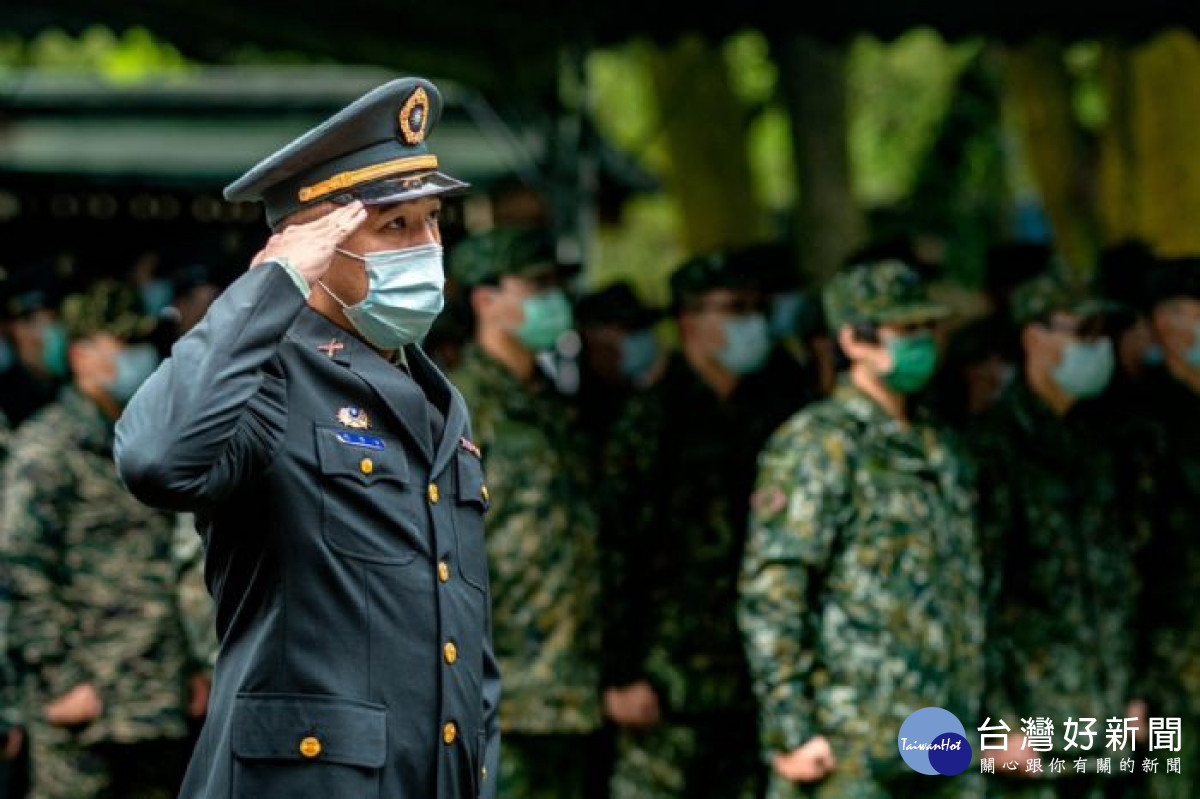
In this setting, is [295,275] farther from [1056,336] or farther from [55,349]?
[55,349]

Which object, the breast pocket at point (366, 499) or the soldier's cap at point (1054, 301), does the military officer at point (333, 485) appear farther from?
the soldier's cap at point (1054, 301)

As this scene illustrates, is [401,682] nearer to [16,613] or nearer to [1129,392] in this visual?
[16,613]

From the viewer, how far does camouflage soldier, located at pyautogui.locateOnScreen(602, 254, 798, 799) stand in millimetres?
7922

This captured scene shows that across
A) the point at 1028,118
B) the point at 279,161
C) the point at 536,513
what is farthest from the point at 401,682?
the point at 1028,118

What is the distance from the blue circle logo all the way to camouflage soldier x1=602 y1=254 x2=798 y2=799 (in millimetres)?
1435

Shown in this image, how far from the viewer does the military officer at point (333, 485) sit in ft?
13.2

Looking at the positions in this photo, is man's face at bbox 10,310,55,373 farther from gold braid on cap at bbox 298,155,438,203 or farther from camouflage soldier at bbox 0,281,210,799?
gold braid on cap at bbox 298,155,438,203

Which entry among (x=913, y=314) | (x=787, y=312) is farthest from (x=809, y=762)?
(x=787, y=312)

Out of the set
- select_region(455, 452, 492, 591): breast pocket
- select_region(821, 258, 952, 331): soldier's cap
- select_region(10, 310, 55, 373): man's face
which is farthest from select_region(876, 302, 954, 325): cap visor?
select_region(10, 310, 55, 373): man's face

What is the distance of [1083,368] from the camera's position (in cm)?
771

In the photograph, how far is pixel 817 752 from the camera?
6.39 meters

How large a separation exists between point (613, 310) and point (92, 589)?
224cm

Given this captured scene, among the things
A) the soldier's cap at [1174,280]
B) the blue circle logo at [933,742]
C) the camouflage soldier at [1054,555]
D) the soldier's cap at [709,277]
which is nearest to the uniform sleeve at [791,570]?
the blue circle logo at [933,742]

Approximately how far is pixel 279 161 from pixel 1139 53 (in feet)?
32.3
